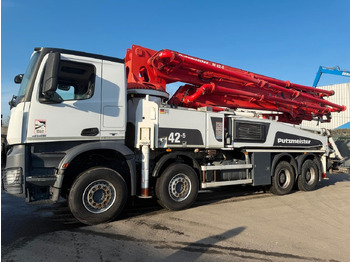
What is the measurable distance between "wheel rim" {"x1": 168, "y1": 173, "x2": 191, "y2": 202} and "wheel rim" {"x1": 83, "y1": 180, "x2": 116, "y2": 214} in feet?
4.55

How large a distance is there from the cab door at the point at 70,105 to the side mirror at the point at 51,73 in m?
0.21

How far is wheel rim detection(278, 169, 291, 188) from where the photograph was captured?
859 centimetres

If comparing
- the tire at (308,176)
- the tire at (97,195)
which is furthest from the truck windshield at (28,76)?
the tire at (308,176)

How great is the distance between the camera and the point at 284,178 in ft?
28.5

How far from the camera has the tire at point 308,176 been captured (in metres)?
9.13

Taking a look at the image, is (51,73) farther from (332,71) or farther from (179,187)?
(332,71)

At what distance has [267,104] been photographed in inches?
362

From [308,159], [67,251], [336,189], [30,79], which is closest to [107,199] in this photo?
[67,251]

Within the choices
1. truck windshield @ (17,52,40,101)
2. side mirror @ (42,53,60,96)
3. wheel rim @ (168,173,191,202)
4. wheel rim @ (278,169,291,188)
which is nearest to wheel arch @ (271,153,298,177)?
wheel rim @ (278,169,291,188)

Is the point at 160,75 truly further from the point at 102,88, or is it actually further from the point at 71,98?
the point at 71,98

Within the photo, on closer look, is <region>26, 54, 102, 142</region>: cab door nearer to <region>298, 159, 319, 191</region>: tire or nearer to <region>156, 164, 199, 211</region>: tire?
<region>156, 164, 199, 211</region>: tire

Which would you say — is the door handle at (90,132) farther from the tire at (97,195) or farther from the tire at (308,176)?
the tire at (308,176)

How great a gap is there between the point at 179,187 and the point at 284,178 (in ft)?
13.1

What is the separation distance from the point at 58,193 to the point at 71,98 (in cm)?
168
